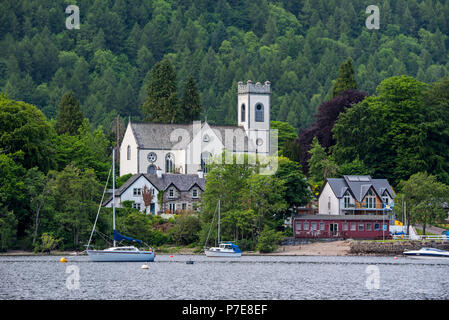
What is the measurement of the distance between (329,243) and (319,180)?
969 inches

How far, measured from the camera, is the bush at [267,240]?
319ft

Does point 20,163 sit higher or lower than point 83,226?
higher

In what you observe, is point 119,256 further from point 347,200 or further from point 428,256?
point 347,200

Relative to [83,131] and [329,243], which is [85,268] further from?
[83,131]

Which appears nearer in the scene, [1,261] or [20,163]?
[1,261]

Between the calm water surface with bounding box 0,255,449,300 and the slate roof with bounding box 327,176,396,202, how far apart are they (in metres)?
20.2

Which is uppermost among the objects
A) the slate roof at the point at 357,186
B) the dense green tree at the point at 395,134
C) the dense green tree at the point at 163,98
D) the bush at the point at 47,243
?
the dense green tree at the point at 163,98

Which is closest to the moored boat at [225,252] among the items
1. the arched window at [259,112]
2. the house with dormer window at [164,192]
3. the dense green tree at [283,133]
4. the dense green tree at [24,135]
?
the house with dormer window at [164,192]

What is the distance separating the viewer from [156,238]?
98688 millimetres

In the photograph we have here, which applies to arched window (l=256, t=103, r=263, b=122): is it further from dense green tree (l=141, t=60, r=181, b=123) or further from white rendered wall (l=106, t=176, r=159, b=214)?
white rendered wall (l=106, t=176, r=159, b=214)

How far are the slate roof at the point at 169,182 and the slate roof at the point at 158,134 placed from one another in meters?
13.9

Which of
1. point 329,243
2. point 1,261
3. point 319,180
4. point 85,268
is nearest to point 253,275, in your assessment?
point 85,268

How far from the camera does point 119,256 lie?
8431 cm

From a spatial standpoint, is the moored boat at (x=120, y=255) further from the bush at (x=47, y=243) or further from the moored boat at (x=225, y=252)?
the moored boat at (x=225, y=252)
